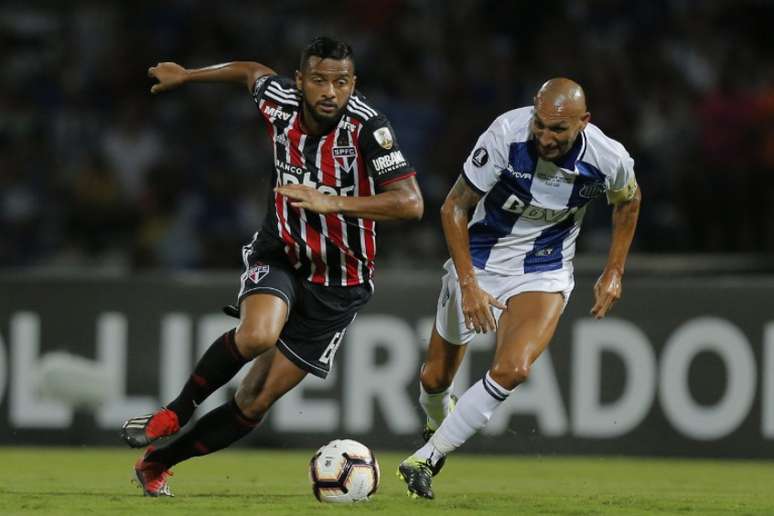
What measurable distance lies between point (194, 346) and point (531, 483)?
10.7ft

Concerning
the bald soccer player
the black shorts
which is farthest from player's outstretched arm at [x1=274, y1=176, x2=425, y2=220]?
the bald soccer player

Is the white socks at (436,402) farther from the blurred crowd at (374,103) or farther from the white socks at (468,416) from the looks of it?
the blurred crowd at (374,103)

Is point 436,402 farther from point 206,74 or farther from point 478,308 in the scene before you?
point 206,74

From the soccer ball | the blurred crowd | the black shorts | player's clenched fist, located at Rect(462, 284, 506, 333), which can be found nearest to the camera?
the soccer ball

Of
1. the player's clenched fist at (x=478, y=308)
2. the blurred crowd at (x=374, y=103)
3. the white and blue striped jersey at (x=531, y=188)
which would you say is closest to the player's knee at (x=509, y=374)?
the player's clenched fist at (x=478, y=308)

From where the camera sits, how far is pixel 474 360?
10.5 meters

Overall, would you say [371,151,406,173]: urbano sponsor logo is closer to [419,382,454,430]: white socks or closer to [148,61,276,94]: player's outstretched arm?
[148,61,276,94]: player's outstretched arm

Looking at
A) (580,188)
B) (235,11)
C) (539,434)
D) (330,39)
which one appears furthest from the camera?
(235,11)

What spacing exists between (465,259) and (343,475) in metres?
1.22

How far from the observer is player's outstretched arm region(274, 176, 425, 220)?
6277mm

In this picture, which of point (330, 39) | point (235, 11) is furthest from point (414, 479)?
point (235, 11)

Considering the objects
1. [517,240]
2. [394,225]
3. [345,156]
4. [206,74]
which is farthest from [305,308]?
[394,225]

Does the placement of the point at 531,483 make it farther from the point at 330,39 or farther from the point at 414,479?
the point at 330,39

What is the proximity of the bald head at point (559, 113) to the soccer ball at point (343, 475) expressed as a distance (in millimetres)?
1778
